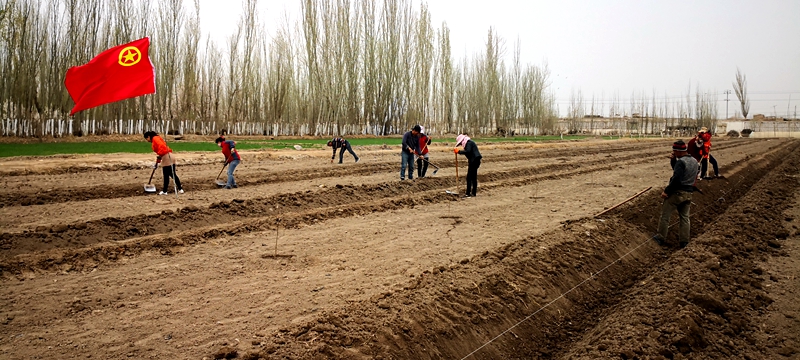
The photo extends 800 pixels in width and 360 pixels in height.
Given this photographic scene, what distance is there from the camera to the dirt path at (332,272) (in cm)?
504

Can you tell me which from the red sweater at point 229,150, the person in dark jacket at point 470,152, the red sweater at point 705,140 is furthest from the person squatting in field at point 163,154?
the red sweater at point 705,140

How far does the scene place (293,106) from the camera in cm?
4562

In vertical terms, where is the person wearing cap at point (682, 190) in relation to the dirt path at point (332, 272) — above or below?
above

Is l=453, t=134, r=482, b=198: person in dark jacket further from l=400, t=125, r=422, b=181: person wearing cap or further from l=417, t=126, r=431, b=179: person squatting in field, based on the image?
l=417, t=126, r=431, b=179: person squatting in field

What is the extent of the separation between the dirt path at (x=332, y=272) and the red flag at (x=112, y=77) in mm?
2342

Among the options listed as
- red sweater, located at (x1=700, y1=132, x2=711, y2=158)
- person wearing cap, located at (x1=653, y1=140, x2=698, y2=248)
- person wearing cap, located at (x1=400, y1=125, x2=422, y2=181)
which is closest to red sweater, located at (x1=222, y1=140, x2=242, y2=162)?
person wearing cap, located at (x1=400, y1=125, x2=422, y2=181)

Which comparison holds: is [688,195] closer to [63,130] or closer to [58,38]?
[63,130]

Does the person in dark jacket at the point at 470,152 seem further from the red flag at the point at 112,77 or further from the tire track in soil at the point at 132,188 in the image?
the red flag at the point at 112,77

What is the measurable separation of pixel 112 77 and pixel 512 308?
9.65 metres

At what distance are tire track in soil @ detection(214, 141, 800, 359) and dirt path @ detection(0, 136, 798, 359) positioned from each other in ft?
0.08

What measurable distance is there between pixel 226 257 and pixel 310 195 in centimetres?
566

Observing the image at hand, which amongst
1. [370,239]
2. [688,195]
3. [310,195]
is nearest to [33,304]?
[370,239]

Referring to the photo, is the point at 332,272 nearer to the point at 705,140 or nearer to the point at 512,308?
the point at 512,308

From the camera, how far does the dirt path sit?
5.04 m
